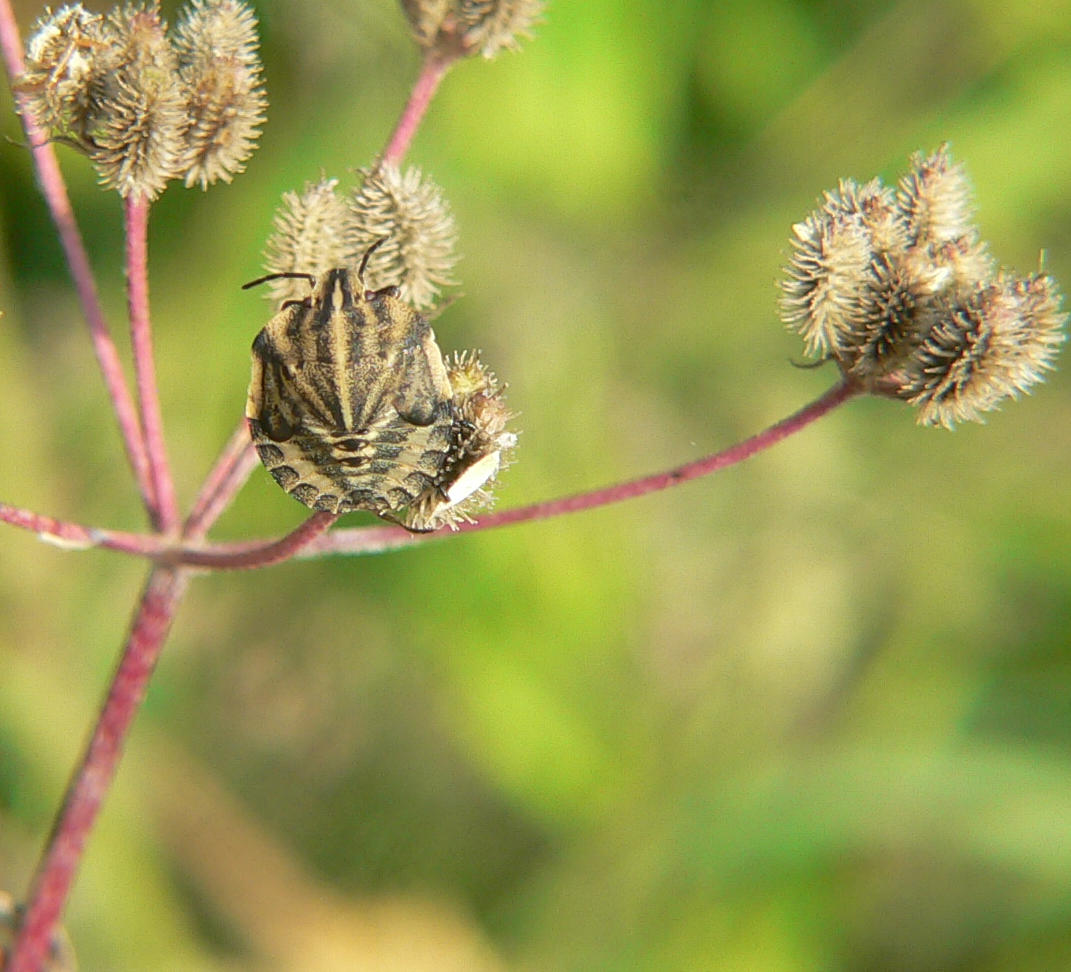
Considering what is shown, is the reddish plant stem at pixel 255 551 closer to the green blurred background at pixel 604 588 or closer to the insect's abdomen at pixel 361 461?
the insect's abdomen at pixel 361 461

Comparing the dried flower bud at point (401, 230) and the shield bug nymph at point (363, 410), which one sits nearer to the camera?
the shield bug nymph at point (363, 410)

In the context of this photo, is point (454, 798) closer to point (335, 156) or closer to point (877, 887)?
point (877, 887)

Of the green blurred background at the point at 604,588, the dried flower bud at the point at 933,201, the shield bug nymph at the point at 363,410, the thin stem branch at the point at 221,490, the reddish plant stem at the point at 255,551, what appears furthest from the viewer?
the green blurred background at the point at 604,588

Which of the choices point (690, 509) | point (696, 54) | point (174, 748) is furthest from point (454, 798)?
point (696, 54)

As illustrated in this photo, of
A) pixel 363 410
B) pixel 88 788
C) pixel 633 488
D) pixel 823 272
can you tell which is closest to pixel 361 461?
pixel 363 410

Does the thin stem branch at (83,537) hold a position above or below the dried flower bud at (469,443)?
above

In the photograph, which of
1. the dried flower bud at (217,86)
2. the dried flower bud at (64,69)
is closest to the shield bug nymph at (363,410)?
the dried flower bud at (217,86)

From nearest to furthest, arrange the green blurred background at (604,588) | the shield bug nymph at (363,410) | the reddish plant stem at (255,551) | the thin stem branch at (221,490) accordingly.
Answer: the shield bug nymph at (363,410) < the reddish plant stem at (255,551) < the thin stem branch at (221,490) < the green blurred background at (604,588)
